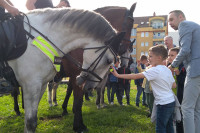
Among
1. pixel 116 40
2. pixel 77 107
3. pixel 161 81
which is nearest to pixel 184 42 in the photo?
pixel 161 81

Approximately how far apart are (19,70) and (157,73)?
83.5 inches

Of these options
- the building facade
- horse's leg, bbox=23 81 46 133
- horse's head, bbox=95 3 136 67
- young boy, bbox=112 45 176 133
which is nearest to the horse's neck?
horse's leg, bbox=23 81 46 133

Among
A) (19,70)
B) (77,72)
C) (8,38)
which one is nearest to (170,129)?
(77,72)

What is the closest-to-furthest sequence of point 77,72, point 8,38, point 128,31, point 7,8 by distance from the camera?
1. point 8,38
2. point 7,8
3. point 77,72
4. point 128,31

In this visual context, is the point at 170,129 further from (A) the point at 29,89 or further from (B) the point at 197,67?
(A) the point at 29,89

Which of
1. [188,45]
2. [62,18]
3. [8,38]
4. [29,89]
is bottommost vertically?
[29,89]

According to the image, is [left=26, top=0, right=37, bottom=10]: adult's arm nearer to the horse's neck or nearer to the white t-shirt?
the horse's neck

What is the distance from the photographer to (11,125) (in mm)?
4641

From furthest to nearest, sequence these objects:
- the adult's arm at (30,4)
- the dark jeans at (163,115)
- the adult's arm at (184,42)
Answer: the adult's arm at (30,4) → the adult's arm at (184,42) → the dark jeans at (163,115)

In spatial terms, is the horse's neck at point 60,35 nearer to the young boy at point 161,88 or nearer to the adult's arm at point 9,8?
the adult's arm at point 9,8

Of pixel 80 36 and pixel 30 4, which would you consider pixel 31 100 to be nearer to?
pixel 80 36

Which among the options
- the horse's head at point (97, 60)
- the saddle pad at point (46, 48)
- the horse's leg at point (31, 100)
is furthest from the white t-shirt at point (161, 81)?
the horse's leg at point (31, 100)

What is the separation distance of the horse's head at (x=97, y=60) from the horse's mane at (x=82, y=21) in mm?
137

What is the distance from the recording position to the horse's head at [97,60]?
264 centimetres
